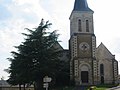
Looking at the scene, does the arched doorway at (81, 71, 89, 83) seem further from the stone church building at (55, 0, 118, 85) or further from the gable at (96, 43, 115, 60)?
the gable at (96, 43, 115, 60)

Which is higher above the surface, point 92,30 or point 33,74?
point 92,30

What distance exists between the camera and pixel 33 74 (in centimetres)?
4522

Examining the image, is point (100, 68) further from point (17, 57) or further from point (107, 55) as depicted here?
point (17, 57)

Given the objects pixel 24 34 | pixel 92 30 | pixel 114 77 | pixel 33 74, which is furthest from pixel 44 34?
pixel 114 77

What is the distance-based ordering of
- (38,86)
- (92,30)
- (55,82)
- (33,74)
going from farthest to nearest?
(92,30)
(55,82)
(38,86)
(33,74)

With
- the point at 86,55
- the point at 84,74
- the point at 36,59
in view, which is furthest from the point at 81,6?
the point at 36,59

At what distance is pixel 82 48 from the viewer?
56.5 m

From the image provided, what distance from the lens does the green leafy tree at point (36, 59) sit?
45.5m

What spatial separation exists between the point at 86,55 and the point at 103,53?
4076 millimetres

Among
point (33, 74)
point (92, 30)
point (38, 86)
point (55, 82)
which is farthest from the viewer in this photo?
point (92, 30)

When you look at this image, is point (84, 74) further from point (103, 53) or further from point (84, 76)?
point (103, 53)

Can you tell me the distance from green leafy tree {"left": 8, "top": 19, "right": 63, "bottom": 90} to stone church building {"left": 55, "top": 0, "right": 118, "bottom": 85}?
7432 millimetres

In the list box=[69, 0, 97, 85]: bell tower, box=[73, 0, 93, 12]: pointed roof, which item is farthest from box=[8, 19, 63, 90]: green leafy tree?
box=[73, 0, 93, 12]: pointed roof

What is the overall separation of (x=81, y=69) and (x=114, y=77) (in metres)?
6.43
